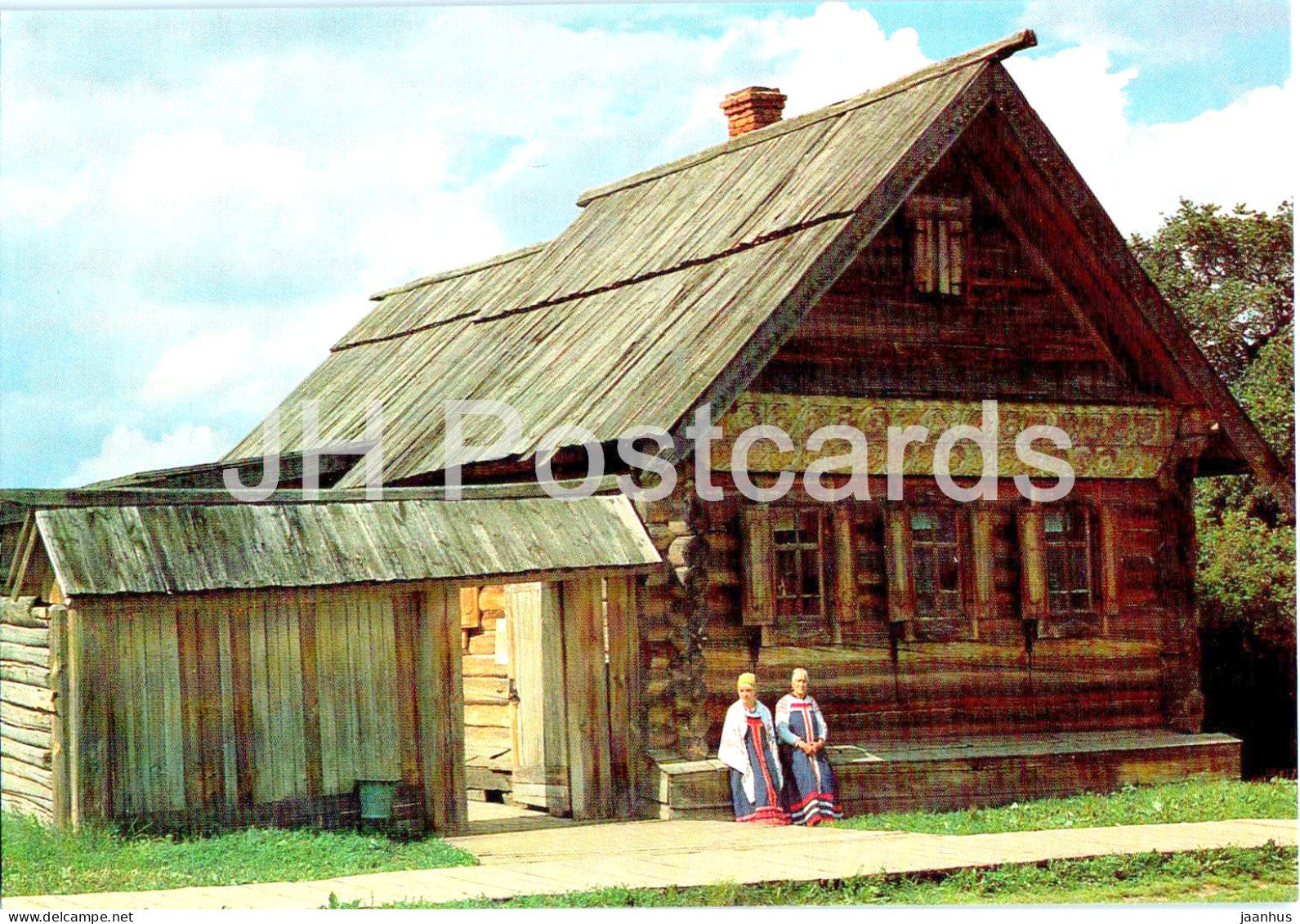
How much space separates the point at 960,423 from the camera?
17.8 m

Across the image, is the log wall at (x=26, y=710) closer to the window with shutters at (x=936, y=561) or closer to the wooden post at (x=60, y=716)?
the wooden post at (x=60, y=716)

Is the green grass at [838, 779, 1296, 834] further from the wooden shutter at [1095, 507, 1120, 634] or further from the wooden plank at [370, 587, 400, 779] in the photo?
the wooden plank at [370, 587, 400, 779]

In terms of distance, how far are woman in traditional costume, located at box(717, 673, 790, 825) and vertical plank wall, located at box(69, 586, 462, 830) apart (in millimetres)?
2367

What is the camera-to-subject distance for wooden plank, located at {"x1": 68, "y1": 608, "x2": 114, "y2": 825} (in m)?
13.3

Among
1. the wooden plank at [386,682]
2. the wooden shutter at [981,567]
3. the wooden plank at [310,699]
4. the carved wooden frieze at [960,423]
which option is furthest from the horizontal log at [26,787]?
the wooden shutter at [981,567]

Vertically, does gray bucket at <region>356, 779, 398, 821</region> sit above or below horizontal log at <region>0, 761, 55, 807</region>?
below

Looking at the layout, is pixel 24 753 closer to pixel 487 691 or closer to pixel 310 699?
pixel 310 699

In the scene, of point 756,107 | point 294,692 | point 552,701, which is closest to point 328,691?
point 294,692

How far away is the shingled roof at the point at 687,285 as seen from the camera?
54.2 feet

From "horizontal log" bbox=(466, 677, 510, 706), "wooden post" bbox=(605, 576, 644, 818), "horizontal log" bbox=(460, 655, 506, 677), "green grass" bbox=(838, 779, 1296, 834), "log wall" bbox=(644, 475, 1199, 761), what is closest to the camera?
"green grass" bbox=(838, 779, 1296, 834)

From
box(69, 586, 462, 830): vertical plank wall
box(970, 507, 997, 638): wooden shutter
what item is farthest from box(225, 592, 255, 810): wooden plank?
box(970, 507, 997, 638): wooden shutter

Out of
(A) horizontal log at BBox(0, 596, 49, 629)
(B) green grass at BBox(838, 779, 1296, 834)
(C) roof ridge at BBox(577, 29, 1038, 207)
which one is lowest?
(B) green grass at BBox(838, 779, 1296, 834)

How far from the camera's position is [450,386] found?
20516mm

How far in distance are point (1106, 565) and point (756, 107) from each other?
24.2 feet
